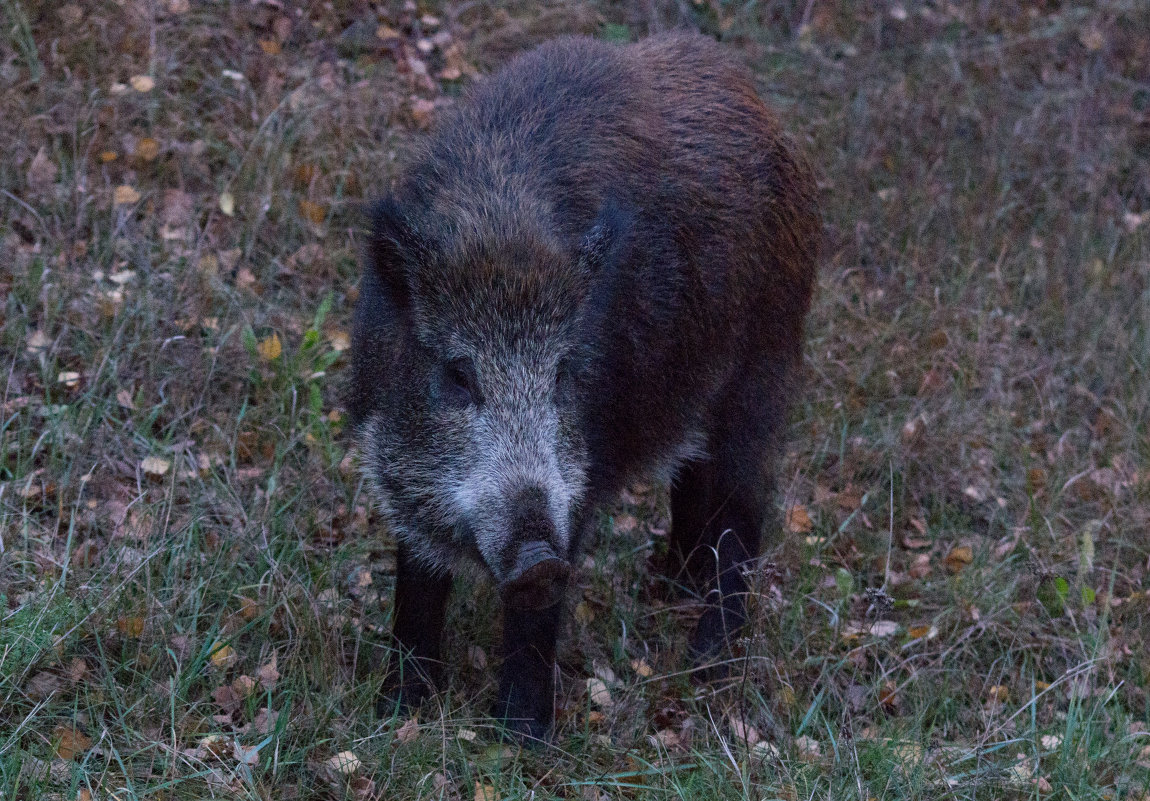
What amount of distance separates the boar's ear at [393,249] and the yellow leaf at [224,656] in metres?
1.07

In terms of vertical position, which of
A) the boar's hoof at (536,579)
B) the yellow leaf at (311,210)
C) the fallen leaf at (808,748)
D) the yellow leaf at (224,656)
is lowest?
the fallen leaf at (808,748)

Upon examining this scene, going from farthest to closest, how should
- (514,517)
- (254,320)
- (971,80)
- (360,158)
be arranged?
(971,80)
(360,158)
(254,320)
(514,517)

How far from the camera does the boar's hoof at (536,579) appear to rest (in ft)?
10.2

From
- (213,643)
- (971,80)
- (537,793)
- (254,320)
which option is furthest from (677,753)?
(971,80)

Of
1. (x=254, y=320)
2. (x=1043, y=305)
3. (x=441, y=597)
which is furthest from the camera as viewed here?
(x=1043, y=305)

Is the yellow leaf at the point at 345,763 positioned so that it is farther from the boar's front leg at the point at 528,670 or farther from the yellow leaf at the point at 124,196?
the yellow leaf at the point at 124,196

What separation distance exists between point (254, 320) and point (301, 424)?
1.90 ft

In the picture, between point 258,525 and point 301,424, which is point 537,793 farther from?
point 301,424

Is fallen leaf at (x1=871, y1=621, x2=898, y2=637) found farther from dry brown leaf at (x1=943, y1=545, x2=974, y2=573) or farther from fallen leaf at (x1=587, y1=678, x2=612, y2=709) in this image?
fallen leaf at (x1=587, y1=678, x2=612, y2=709)

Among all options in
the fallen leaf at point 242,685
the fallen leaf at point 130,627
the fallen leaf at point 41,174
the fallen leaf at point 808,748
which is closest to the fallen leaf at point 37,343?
the fallen leaf at point 41,174

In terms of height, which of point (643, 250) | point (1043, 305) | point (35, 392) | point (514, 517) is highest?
point (643, 250)

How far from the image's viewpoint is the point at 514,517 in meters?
3.23

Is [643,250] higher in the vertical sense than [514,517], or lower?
higher

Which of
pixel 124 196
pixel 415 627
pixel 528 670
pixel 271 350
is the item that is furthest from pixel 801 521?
pixel 124 196
